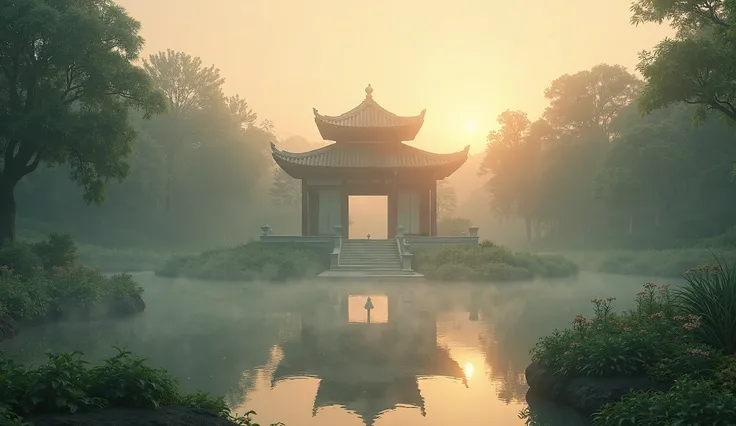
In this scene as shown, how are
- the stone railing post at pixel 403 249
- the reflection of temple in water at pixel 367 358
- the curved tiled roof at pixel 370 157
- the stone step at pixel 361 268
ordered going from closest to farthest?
1. the reflection of temple in water at pixel 367 358
2. the stone railing post at pixel 403 249
3. the stone step at pixel 361 268
4. the curved tiled roof at pixel 370 157

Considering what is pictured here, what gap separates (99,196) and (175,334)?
9907 millimetres

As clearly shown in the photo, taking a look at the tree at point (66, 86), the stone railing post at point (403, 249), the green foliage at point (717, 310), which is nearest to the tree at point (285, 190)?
the stone railing post at point (403, 249)

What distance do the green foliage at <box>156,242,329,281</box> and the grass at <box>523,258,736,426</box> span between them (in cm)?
1952

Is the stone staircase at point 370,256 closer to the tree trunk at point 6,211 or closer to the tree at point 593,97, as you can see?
the tree trunk at point 6,211

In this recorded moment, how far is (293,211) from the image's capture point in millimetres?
67375

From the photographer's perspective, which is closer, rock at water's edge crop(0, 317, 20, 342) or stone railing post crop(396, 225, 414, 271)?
rock at water's edge crop(0, 317, 20, 342)

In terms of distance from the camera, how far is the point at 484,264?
27.1m

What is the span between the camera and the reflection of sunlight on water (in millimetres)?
9141

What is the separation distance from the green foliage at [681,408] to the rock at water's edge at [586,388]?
54 centimetres

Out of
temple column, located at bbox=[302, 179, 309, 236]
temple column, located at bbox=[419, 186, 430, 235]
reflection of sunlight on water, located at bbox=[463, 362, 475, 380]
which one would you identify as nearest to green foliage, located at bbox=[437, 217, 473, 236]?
temple column, located at bbox=[419, 186, 430, 235]

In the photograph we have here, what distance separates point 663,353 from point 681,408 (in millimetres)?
1856

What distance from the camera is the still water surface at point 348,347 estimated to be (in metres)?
7.50

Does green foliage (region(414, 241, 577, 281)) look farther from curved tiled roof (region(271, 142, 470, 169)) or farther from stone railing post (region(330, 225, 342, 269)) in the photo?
curved tiled roof (region(271, 142, 470, 169))

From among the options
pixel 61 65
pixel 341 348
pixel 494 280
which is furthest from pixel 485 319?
pixel 61 65
